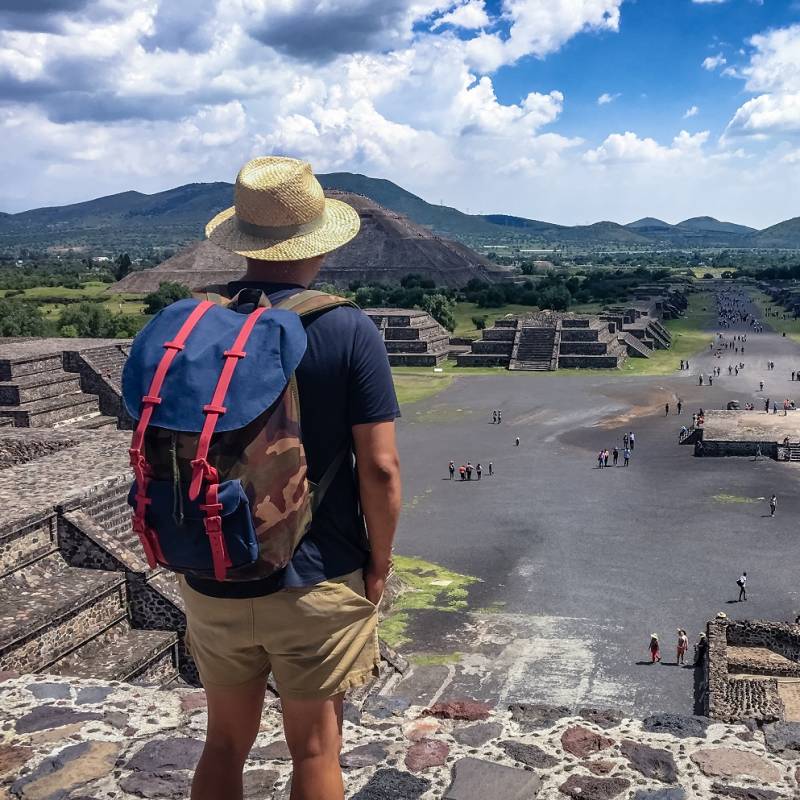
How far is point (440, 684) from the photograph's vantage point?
1502cm

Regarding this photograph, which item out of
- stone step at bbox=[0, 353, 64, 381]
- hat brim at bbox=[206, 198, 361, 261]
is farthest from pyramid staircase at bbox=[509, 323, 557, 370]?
hat brim at bbox=[206, 198, 361, 261]

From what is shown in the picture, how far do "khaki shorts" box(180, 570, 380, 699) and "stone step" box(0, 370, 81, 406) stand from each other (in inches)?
820

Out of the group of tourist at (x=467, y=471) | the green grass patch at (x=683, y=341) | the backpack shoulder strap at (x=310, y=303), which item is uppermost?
the backpack shoulder strap at (x=310, y=303)

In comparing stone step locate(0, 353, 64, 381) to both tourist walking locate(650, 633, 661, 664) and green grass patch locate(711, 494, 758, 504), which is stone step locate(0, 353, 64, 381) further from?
green grass patch locate(711, 494, 758, 504)

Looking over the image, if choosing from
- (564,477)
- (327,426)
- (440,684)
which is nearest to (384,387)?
(327,426)

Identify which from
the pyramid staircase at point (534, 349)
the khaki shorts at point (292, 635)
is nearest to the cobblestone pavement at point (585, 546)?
the khaki shorts at point (292, 635)

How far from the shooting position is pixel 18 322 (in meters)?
46.3

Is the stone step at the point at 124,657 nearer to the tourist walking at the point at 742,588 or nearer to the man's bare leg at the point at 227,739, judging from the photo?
the man's bare leg at the point at 227,739

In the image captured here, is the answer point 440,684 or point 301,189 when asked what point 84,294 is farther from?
point 301,189

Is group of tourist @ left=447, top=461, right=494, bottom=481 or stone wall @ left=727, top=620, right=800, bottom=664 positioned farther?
group of tourist @ left=447, top=461, right=494, bottom=481

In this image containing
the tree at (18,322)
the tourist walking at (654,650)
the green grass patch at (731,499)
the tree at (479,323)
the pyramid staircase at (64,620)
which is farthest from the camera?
→ the tree at (479,323)

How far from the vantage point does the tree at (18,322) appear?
147 feet

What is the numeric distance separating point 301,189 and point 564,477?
89.4 ft

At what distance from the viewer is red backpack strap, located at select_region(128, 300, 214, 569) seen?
118 inches
